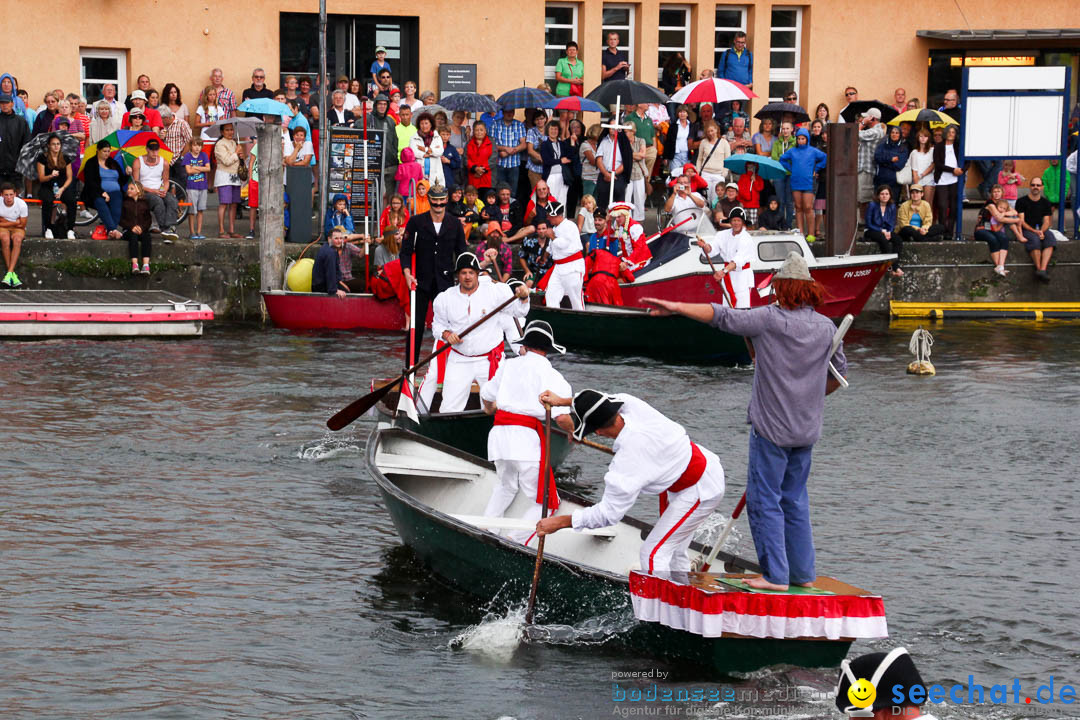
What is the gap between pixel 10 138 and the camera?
78.0 ft

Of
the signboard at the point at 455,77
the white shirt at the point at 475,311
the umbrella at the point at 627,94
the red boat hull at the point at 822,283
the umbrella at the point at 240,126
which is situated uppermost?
the signboard at the point at 455,77

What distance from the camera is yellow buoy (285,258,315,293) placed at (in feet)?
79.5

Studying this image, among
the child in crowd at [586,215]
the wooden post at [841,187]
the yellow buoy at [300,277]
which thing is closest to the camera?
the yellow buoy at [300,277]

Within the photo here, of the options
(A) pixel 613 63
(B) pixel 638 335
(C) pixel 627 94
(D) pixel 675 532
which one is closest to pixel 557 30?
→ (A) pixel 613 63

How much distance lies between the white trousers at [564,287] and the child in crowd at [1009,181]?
9059 mm

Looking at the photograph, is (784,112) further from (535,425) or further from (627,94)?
(535,425)

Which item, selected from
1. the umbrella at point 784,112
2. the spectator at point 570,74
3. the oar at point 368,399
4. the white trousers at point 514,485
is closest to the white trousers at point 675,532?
the white trousers at point 514,485

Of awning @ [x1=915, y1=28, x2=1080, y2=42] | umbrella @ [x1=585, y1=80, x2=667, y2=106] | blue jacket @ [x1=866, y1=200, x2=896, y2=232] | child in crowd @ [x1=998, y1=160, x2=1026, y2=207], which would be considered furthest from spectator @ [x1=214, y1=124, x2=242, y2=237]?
awning @ [x1=915, y1=28, x2=1080, y2=42]

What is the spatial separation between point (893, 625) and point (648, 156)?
16959 mm

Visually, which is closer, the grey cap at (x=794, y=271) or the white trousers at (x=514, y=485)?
the grey cap at (x=794, y=271)

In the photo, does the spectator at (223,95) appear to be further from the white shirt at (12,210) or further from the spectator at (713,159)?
the spectator at (713,159)

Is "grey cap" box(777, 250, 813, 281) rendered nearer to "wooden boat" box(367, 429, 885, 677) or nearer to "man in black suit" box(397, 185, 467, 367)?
"wooden boat" box(367, 429, 885, 677)

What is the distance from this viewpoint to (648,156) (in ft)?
88.3

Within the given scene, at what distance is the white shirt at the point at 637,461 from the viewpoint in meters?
9.33
